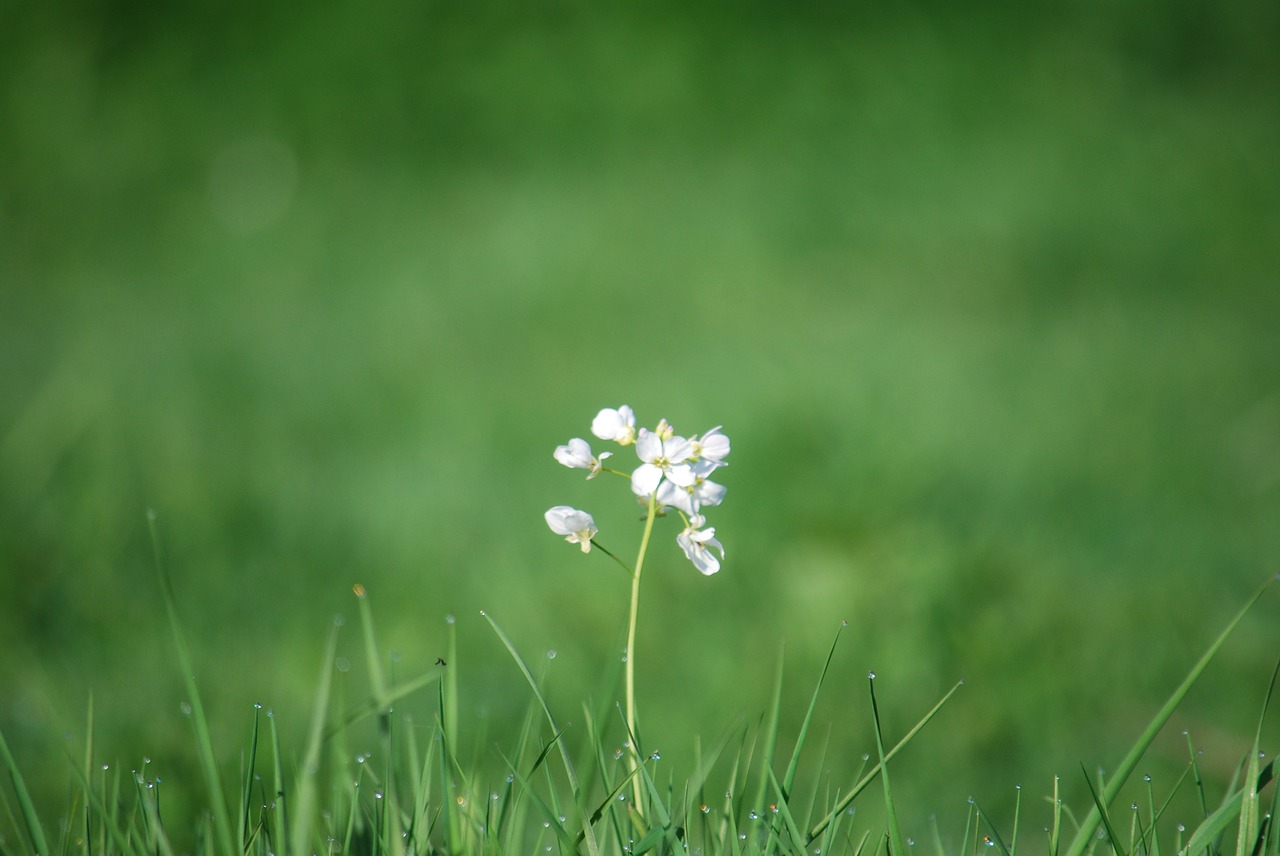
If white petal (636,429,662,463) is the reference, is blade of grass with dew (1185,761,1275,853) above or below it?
below

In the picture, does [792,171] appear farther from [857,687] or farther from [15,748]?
[15,748]

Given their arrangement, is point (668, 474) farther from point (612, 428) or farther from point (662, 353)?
point (662, 353)

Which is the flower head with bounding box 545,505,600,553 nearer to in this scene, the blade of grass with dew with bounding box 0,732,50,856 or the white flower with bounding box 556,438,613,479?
the white flower with bounding box 556,438,613,479

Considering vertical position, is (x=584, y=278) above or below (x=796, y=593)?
above

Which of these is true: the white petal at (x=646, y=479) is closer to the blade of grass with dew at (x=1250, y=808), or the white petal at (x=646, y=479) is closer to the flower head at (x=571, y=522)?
the flower head at (x=571, y=522)

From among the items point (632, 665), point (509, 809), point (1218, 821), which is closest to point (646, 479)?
point (632, 665)

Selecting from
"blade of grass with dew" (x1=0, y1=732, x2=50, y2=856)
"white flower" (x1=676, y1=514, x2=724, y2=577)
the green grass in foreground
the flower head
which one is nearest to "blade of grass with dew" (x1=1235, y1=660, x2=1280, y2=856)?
the green grass in foreground

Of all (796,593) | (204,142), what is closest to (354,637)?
(796,593)
